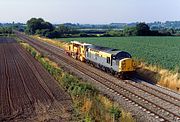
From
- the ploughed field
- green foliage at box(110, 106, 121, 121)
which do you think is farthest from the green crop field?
green foliage at box(110, 106, 121, 121)

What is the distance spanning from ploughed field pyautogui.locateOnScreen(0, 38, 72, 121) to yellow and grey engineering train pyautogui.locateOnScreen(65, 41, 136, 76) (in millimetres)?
6545

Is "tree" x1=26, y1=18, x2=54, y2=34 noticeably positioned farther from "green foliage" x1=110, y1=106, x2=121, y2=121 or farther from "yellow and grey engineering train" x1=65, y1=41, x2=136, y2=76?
"green foliage" x1=110, y1=106, x2=121, y2=121

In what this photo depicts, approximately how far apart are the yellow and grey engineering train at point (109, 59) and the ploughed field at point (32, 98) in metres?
6.54

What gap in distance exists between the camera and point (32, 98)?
26.0 m

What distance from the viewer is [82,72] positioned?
40.3 m

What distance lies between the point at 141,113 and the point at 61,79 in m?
12.2

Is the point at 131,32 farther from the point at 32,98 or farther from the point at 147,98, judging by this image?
the point at 32,98

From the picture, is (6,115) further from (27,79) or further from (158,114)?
(27,79)

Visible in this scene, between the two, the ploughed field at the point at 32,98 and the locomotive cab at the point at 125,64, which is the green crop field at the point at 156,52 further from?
the ploughed field at the point at 32,98

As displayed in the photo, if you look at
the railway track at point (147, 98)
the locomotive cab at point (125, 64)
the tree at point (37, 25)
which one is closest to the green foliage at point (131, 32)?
the tree at point (37, 25)

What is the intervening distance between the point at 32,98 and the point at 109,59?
12.8m

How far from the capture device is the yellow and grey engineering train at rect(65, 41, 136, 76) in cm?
3412

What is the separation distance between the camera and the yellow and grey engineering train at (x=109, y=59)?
3412 centimetres

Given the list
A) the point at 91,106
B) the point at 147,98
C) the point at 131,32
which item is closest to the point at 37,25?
the point at 131,32
